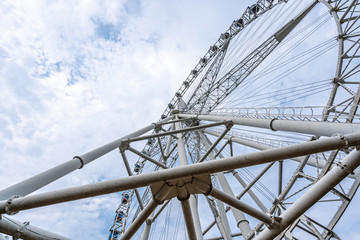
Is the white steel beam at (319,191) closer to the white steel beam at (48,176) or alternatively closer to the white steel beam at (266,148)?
A: the white steel beam at (266,148)

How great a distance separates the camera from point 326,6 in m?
16.3

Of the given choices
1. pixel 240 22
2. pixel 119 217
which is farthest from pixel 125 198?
pixel 240 22

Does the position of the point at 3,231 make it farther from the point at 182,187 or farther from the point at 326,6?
the point at 326,6

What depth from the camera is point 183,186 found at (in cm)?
602

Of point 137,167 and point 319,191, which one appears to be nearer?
point 319,191

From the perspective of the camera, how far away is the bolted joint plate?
19.6 ft

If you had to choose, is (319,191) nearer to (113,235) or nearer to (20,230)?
(20,230)

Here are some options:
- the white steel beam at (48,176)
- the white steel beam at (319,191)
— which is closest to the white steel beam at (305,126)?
the white steel beam at (319,191)

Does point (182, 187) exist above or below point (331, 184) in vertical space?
above

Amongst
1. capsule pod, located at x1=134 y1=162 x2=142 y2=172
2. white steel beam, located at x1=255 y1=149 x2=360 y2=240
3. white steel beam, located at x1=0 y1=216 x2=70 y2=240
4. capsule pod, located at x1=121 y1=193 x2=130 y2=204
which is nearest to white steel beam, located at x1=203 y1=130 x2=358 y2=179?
white steel beam, located at x1=255 y1=149 x2=360 y2=240

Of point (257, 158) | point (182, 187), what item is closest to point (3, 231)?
point (182, 187)

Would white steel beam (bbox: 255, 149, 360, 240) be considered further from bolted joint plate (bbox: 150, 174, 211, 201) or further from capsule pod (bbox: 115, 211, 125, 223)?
capsule pod (bbox: 115, 211, 125, 223)

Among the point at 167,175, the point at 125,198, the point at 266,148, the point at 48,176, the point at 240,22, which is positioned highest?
the point at 240,22

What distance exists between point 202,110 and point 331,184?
665 inches
